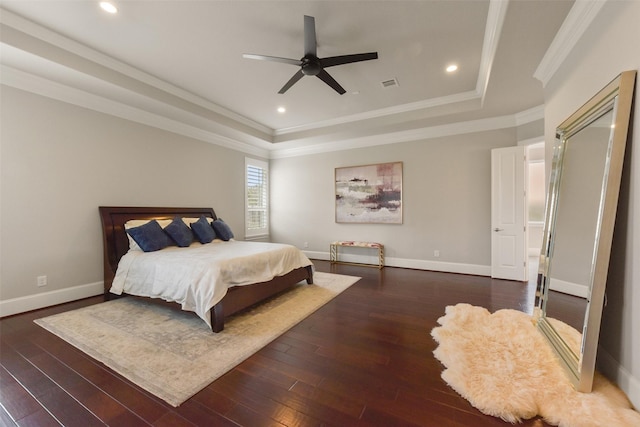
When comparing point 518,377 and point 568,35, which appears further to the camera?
point 568,35

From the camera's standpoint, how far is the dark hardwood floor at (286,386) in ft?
4.83

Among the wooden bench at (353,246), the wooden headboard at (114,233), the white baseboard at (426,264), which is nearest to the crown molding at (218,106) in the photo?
the wooden headboard at (114,233)

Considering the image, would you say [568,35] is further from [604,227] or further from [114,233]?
[114,233]

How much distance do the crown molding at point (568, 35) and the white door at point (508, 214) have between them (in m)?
1.44

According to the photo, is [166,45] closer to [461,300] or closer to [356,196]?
[356,196]

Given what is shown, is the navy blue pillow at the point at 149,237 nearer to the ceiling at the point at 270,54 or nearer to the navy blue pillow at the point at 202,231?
the navy blue pillow at the point at 202,231

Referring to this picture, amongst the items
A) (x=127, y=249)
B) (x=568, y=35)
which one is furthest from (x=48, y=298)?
(x=568, y=35)

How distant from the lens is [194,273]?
2.65 m

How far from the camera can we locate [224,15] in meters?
2.47

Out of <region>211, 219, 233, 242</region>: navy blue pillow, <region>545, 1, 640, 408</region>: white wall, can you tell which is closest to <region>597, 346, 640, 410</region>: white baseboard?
<region>545, 1, 640, 408</region>: white wall

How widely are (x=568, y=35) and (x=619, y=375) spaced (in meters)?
2.74

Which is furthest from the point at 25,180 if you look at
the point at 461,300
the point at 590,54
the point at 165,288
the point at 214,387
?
the point at 590,54

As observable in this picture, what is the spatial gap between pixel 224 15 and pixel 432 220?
4506 millimetres

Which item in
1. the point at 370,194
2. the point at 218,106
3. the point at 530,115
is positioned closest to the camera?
the point at 530,115
